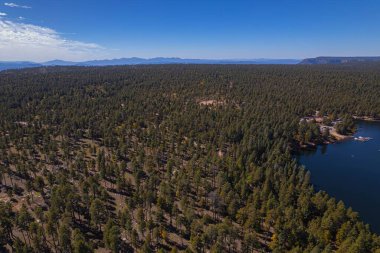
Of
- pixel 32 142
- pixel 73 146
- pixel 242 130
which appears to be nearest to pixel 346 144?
pixel 242 130

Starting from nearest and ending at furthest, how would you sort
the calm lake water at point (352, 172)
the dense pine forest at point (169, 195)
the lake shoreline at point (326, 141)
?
the dense pine forest at point (169, 195) < the calm lake water at point (352, 172) < the lake shoreline at point (326, 141)

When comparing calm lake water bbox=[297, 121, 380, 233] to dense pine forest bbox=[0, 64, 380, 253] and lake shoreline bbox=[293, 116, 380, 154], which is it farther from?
dense pine forest bbox=[0, 64, 380, 253]

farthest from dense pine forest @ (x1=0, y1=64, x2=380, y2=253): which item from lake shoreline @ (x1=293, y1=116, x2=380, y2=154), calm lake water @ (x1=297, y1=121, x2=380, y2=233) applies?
calm lake water @ (x1=297, y1=121, x2=380, y2=233)

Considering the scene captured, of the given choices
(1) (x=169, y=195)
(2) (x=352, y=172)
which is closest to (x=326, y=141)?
(2) (x=352, y=172)

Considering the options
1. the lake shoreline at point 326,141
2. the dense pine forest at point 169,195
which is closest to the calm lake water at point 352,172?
the lake shoreline at point 326,141

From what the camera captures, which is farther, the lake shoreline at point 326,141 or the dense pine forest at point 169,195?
the lake shoreline at point 326,141

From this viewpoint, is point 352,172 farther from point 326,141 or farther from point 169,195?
point 169,195

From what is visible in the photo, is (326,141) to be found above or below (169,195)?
below

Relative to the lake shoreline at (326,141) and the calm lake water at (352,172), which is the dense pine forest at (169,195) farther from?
the calm lake water at (352,172)

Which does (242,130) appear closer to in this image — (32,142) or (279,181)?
(279,181)
